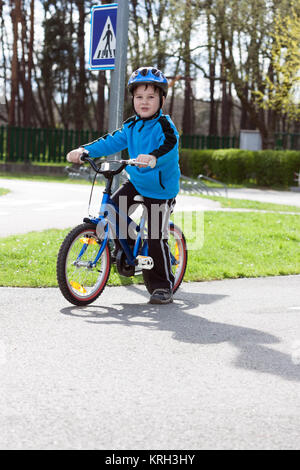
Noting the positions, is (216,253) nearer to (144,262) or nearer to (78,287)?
(144,262)

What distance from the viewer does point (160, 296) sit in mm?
6402

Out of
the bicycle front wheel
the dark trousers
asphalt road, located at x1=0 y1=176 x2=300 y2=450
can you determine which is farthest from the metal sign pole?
the bicycle front wheel

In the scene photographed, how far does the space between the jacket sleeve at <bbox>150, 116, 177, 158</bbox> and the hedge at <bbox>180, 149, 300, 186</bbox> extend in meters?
21.9

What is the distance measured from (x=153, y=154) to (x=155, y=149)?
3.4 inches

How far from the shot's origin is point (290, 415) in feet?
12.0

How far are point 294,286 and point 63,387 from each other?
4113 millimetres

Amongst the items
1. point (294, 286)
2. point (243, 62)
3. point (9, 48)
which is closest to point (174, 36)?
point (243, 62)

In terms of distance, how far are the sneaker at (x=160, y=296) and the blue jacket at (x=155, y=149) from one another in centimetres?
80

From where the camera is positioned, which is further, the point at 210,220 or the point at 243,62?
the point at 243,62

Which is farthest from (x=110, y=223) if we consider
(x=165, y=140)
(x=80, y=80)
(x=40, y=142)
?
(x=80, y=80)

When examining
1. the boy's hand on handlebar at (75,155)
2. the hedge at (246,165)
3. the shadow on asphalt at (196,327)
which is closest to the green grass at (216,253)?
the shadow on asphalt at (196,327)

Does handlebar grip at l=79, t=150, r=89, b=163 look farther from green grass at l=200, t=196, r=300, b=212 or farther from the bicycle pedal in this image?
green grass at l=200, t=196, r=300, b=212
